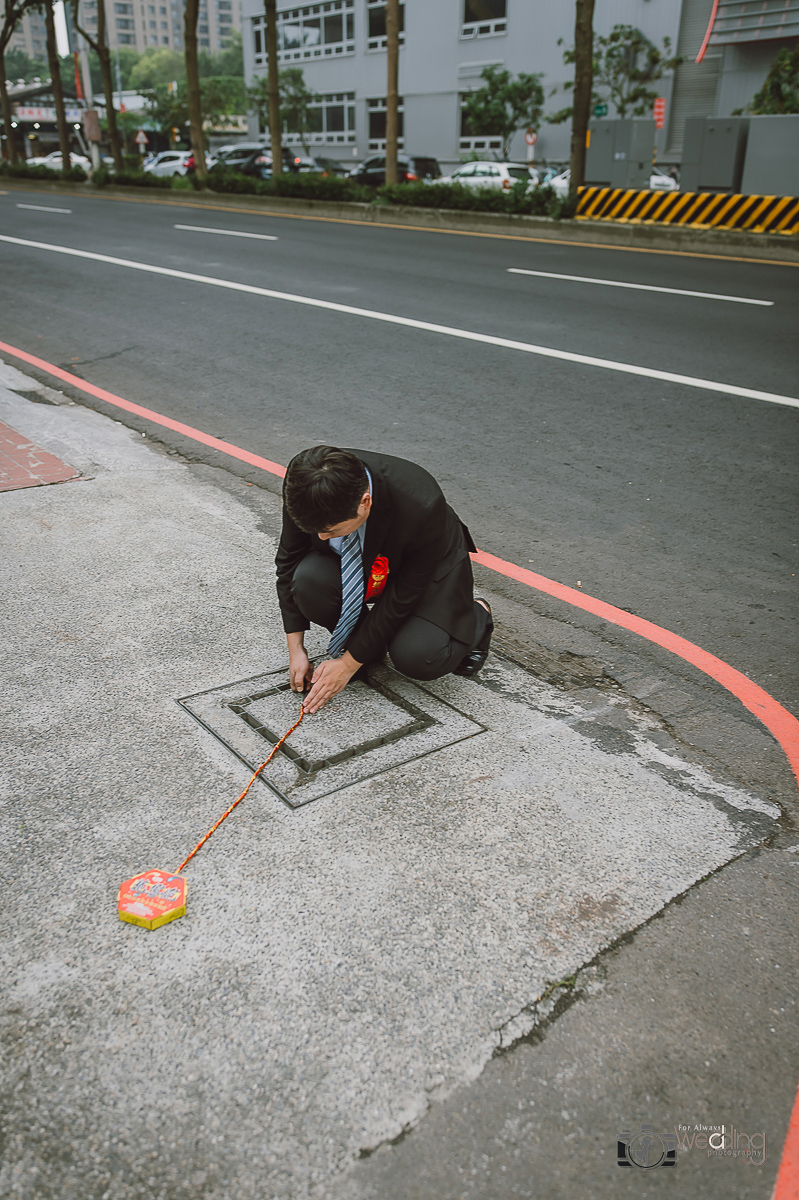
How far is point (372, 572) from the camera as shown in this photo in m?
2.99

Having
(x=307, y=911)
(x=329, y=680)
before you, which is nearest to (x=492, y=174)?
(x=329, y=680)

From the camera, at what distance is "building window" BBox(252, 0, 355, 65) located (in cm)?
4672

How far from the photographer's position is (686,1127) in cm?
184

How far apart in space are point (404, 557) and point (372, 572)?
Answer: 0.12 metres

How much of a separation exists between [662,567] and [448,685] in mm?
1575

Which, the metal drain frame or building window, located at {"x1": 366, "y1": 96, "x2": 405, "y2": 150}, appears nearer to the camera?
the metal drain frame

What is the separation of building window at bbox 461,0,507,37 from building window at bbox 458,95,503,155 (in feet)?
8.95

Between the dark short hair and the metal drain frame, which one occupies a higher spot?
the dark short hair

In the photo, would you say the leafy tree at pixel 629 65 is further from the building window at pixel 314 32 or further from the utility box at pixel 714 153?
the building window at pixel 314 32

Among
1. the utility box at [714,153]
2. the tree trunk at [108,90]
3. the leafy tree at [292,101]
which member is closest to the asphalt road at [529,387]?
the utility box at [714,153]

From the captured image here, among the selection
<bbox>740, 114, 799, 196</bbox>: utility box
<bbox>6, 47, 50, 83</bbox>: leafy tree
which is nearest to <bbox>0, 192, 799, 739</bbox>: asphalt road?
<bbox>740, 114, 799, 196</bbox>: utility box

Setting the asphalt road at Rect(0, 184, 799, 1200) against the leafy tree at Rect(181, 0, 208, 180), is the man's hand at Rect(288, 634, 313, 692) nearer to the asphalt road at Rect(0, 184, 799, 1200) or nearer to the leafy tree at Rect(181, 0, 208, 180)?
the asphalt road at Rect(0, 184, 799, 1200)

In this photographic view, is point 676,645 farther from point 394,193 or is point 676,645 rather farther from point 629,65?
point 629,65

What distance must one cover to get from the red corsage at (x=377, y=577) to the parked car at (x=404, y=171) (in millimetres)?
29363
